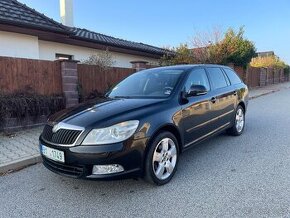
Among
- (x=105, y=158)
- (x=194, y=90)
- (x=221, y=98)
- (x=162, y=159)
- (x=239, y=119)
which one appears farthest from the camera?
(x=239, y=119)

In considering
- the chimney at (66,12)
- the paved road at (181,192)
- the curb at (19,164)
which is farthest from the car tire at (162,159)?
the chimney at (66,12)

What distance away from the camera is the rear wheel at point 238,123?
6.46m

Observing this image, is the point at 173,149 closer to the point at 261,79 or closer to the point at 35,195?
the point at 35,195

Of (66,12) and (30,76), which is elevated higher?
(66,12)

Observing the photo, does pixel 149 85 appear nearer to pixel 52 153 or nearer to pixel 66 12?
pixel 52 153

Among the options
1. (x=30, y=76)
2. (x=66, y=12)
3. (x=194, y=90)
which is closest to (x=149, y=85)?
(x=194, y=90)

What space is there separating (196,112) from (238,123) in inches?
93.4

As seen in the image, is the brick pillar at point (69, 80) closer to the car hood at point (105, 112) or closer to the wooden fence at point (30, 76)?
the wooden fence at point (30, 76)

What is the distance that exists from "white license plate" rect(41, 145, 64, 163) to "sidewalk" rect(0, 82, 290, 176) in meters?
1.27

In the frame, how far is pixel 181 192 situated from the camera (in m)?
3.73

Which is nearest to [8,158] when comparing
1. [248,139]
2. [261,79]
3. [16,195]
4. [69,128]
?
[16,195]

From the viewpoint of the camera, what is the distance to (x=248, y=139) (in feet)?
20.7

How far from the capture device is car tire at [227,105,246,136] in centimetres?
645

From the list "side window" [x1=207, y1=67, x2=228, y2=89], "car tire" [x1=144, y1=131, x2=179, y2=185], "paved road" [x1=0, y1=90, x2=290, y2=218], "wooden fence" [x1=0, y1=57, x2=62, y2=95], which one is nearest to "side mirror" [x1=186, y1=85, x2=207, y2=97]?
"car tire" [x1=144, y1=131, x2=179, y2=185]
